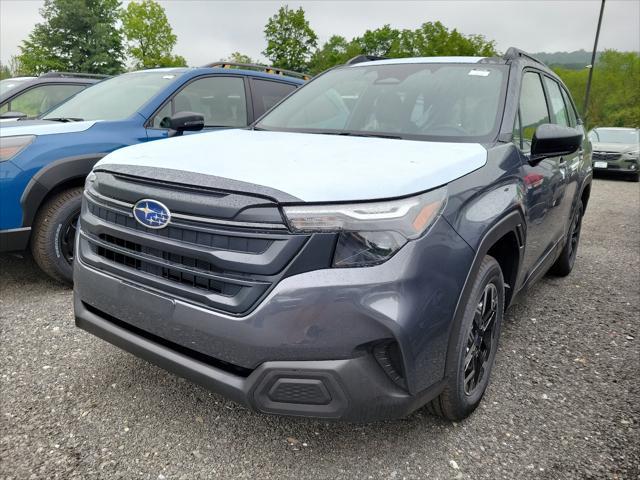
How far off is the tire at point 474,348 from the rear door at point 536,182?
479 mm

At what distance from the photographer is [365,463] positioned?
7.00 feet

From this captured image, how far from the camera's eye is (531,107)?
123 inches

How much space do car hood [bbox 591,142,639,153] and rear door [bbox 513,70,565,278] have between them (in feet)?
40.5

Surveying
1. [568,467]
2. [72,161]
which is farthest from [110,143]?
[568,467]

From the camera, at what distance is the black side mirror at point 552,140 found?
8.53 feet

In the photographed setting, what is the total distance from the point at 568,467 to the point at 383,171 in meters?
1.47

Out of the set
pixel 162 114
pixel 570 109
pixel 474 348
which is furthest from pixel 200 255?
pixel 570 109

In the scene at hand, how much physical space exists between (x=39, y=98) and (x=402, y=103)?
596 cm

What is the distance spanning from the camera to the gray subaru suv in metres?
1.73

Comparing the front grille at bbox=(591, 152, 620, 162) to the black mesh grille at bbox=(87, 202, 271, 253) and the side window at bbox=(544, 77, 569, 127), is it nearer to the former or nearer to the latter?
the side window at bbox=(544, 77, 569, 127)

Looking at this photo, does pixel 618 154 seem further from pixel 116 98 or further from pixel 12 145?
pixel 12 145

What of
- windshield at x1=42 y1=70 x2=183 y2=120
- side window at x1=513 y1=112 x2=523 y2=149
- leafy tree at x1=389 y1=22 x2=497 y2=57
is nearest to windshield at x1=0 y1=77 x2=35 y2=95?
windshield at x1=42 y1=70 x2=183 y2=120

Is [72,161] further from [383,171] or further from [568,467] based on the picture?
[568,467]

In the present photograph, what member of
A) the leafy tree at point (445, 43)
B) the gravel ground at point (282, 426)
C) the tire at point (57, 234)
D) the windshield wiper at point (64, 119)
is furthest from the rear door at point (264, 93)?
the leafy tree at point (445, 43)
